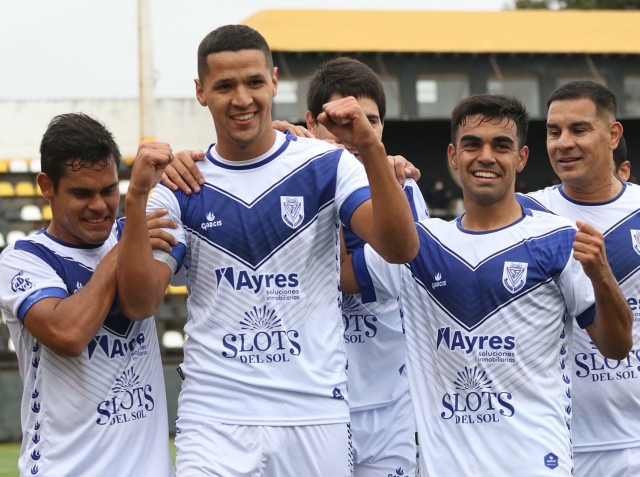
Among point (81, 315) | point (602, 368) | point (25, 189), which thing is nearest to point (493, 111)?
point (602, 368)

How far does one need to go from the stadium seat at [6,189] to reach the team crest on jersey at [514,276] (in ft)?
41.1

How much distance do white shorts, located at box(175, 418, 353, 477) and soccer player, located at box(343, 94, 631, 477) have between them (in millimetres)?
401

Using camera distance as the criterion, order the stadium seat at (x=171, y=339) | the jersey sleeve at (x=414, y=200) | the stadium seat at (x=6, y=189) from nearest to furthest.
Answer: the jersey sleeve at (x=414, y=200) → the stadium seat at (x=171, y=339) → the stadium seat at (x=6, y=189)

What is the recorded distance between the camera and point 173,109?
26.7 m

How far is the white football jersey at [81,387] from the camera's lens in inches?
181

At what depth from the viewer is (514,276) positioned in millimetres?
4809

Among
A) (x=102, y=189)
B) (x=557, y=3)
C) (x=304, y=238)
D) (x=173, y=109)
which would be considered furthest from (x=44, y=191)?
(x=557, y=3)

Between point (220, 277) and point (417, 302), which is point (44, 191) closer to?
point (220, 277)

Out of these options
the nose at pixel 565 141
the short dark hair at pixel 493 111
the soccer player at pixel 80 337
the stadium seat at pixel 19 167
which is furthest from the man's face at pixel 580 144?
the stadium seat at pixel 19 167

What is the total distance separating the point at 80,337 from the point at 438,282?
4.65ft

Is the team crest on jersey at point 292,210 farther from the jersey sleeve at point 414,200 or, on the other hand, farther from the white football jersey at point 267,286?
the jersey sleeve at point 414,200

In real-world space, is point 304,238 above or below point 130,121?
below

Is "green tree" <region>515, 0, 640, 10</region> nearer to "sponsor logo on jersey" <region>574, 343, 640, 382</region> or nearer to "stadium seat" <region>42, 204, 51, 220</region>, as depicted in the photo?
"stadium seat" <region>42, 204, 51, 220</region>

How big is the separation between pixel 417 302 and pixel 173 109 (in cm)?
2222
